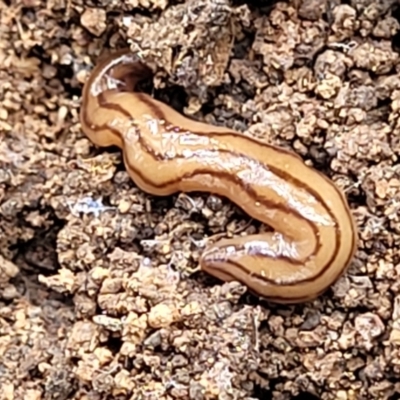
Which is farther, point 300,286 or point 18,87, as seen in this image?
point 18,87

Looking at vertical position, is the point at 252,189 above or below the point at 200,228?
above

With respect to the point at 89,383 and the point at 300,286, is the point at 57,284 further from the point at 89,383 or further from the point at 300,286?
the point at 300,286

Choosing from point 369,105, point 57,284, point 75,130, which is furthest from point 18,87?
point 369,105

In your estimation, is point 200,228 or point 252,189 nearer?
point 252,189
